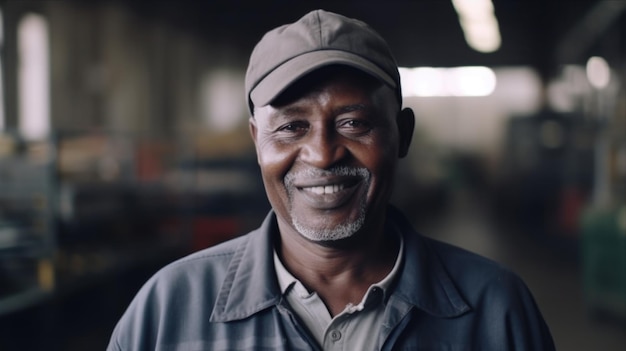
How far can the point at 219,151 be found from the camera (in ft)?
30.1

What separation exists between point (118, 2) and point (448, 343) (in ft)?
40.2

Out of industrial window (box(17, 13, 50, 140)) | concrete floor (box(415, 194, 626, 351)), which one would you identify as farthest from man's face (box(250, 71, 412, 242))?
industrial window (box(17, 13, 50, 140))

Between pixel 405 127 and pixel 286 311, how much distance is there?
1.44 feet

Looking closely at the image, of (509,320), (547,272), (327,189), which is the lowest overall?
(547,272)

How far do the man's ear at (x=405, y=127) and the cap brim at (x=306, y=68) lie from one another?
13 cm

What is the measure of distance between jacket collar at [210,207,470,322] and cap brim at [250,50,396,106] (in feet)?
0.95

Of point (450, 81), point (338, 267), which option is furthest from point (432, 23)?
point (338, 267)

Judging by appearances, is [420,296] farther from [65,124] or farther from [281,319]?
[65,124]

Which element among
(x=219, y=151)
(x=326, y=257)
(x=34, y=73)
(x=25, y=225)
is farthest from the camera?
(x=34, y=73)

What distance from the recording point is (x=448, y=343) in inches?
47.9

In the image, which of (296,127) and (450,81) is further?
(450,81)

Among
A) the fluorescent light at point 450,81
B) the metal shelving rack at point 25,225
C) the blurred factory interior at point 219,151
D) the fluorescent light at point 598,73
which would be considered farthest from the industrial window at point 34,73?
the fluorescent light at point 450,81

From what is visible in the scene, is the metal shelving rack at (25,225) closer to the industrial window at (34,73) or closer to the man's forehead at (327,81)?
the man's forehead at (327,81)

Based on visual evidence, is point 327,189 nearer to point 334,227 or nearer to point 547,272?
point 334,227
